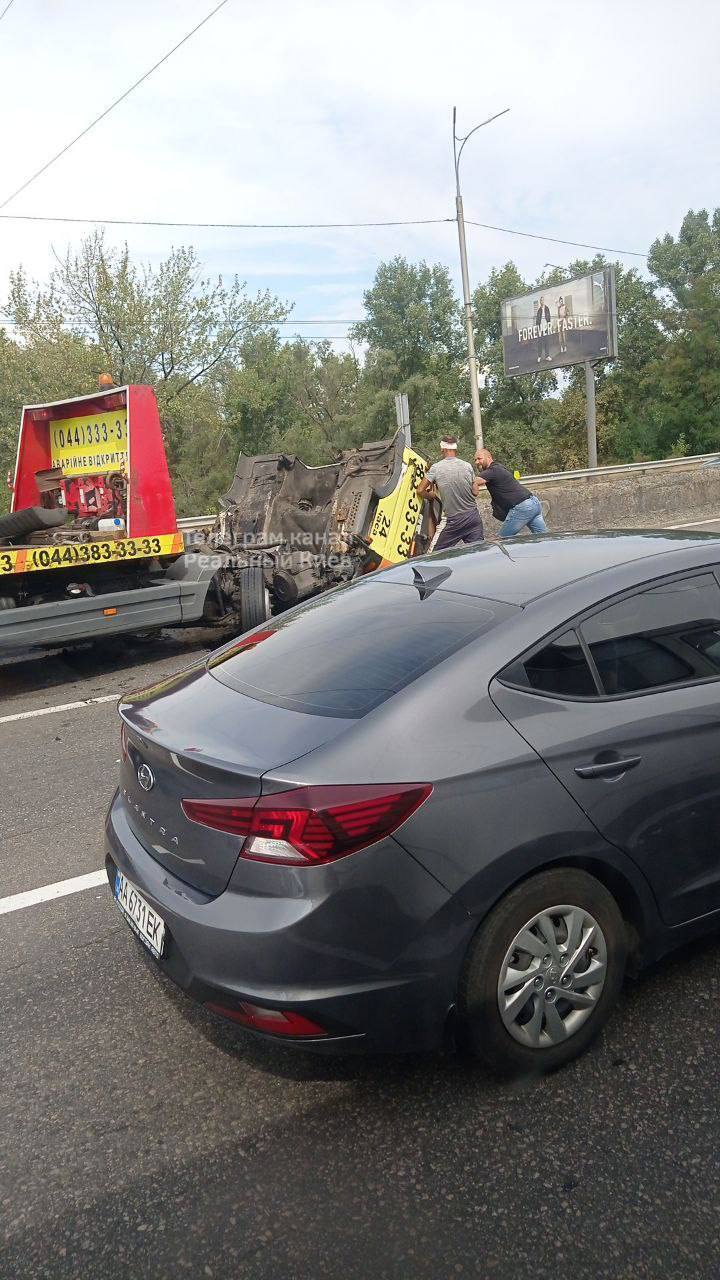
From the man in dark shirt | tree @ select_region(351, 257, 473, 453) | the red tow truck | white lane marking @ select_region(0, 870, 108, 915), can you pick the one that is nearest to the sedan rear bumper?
white lane marking @ select_region(0, 870, 108, 915)

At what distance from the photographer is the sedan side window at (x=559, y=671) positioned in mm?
2771

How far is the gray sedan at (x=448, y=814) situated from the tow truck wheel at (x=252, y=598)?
6004mm

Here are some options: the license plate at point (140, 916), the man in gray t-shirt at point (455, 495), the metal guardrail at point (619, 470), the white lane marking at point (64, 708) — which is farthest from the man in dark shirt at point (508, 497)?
the metal guardrail at point (619, 470)

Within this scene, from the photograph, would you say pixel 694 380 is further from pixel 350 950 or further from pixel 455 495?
pixel 350 950

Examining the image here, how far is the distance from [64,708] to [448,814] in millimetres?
5462

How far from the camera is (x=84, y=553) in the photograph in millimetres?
8039

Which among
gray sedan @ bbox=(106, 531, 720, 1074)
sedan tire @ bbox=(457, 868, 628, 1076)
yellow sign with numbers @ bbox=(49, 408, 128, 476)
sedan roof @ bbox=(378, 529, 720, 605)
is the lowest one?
sedan tire @ bbox=(457, 868, 628, 1076)

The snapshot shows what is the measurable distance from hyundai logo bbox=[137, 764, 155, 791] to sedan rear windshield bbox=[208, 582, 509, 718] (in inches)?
15.1

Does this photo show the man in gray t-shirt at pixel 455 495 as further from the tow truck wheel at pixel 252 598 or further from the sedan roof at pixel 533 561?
the sedan roof at pixel 533 561

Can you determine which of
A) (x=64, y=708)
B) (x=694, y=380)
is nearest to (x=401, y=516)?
(x=64, y=708)

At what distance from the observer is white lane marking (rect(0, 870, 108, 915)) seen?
4.02 metres

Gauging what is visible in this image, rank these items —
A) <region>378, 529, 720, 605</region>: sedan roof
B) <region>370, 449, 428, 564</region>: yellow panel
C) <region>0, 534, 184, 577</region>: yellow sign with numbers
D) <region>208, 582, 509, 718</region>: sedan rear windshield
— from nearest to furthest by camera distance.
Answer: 1. <region>208, 582, 509, 718</region>: sedan rear windshield
2. <region>378, 529, 720, 605</region>: sedan roof
3. <region>0, 534, 184, 577</region>: yellow sign with numbers
4. <region>370, 449, 428, 564</region>: yellow panel

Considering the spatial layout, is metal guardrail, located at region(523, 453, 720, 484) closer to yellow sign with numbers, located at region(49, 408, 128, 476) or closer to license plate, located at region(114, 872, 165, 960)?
yellow sign with numbers, located at region(49, 408, 128, 476)

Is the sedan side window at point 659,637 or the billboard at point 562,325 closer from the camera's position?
the sedan side window at point 659,637
